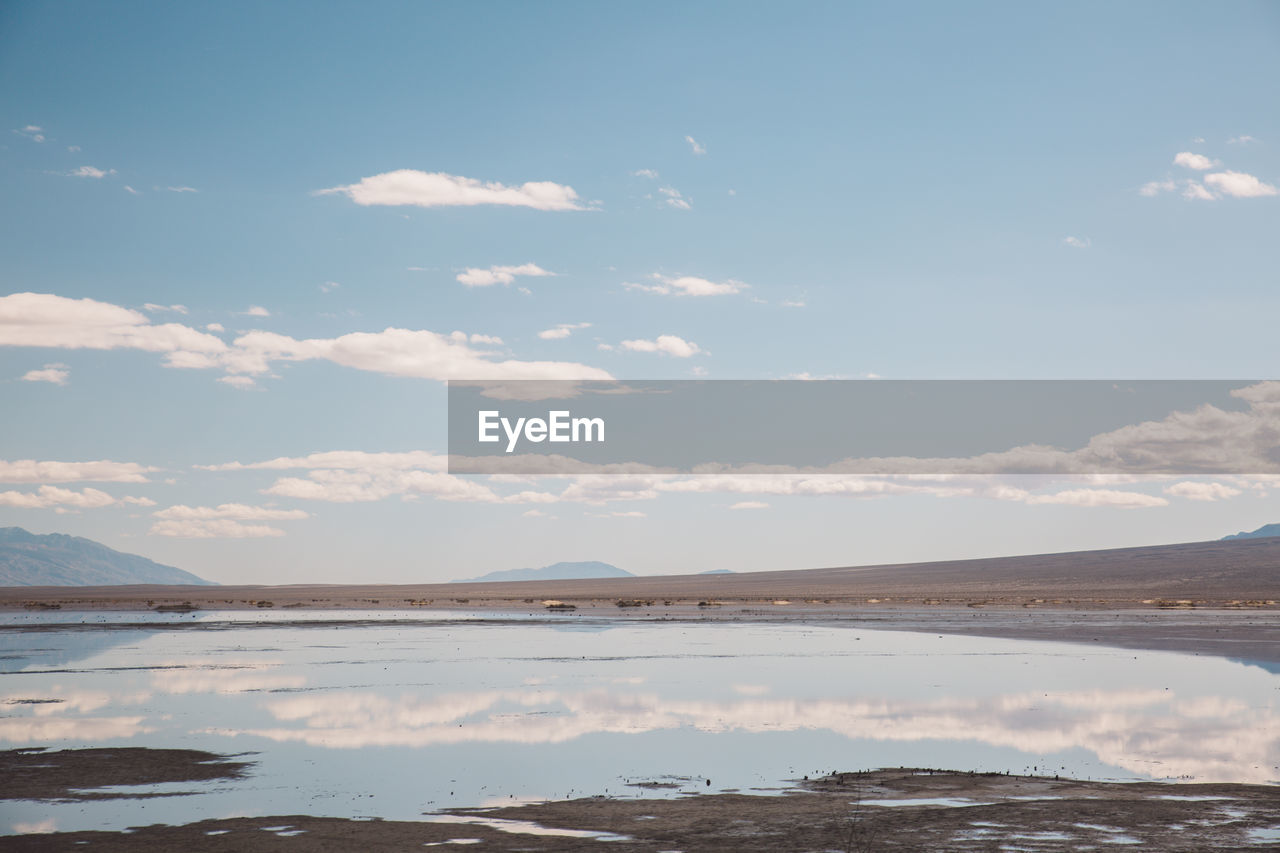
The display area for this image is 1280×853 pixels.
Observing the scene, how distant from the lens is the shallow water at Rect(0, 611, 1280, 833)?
696 inches

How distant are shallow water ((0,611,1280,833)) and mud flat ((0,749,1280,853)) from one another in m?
0.85

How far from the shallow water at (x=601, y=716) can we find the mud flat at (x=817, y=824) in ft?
2.78

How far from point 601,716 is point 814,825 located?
11.2 metres

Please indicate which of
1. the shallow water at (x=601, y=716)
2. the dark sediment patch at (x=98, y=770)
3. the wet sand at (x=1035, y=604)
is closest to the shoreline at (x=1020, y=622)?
the wet sand at (x=1035, y=604)

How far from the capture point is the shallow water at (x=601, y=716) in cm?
1769

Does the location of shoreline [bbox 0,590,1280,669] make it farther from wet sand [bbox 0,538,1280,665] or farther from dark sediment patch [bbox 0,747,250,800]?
dark sediment patch [bbox 0,747,250,800]

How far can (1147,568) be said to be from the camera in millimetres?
159250

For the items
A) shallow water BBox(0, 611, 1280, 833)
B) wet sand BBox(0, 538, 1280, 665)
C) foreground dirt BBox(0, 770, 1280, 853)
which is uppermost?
foreground dirt BBox(0, 770, 1280, 853)

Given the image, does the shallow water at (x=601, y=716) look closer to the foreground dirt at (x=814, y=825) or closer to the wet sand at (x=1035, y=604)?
the foreground dirt at (x=814, y=825)

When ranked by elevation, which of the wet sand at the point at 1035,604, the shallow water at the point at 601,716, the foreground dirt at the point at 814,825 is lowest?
the wet sand at the point at 1035,604

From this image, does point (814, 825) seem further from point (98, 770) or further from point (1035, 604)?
point (1035, 604)

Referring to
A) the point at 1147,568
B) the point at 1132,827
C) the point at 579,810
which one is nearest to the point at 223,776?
the point at 579,810

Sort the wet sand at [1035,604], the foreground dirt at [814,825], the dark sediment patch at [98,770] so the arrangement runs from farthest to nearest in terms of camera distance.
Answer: the wet sand at [1035,604], the dark sediment patch at [98,770], the foreground dirt at [814,825]

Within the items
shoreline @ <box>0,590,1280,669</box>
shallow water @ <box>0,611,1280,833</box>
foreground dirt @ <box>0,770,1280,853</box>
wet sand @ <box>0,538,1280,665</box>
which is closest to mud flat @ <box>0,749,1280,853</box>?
foreground dirt @ <box>0,770,1280,853</box>
